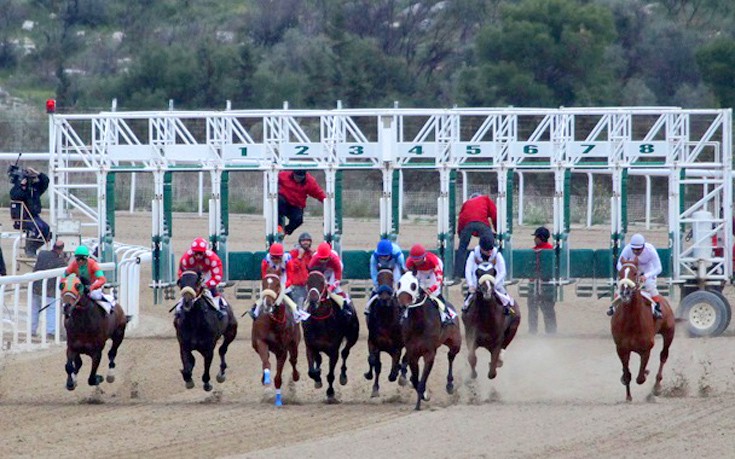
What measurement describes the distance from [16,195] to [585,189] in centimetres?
1513

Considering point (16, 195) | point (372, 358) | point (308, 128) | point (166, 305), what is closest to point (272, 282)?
point (372, 358)

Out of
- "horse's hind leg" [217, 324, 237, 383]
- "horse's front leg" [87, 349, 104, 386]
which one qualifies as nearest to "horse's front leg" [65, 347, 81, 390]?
"horse's front leg" [87, 349, 104, 386]

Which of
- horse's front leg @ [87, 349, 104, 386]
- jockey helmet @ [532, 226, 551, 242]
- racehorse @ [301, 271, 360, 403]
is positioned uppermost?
Result: jockey helmet @ [532, 226, 551, 242]

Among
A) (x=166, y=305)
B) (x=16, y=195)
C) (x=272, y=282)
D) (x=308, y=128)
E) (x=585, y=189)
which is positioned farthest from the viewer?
(x=308, y=128)

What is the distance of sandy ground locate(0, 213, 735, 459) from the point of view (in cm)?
1099

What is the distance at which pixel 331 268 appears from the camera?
→ 1399 cm

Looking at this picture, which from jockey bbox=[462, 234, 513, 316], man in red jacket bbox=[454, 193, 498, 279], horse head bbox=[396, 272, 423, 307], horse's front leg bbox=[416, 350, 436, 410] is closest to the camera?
horse head bbox=[396, 272, 423, 307]

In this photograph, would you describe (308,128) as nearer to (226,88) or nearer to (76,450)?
(226,88)

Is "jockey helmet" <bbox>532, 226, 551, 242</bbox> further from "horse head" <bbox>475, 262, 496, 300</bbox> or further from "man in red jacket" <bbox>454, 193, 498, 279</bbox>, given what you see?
"horse head" <bbox>475, 262, 496, 300</bbox>

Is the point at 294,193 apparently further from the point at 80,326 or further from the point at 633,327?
the point at 633,327

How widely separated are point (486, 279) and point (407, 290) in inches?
47.8

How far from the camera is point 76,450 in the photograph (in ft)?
35.8

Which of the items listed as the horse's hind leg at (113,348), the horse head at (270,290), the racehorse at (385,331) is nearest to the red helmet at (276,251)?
the horse head at (270,290)

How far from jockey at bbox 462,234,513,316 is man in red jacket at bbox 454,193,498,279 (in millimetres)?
3576
